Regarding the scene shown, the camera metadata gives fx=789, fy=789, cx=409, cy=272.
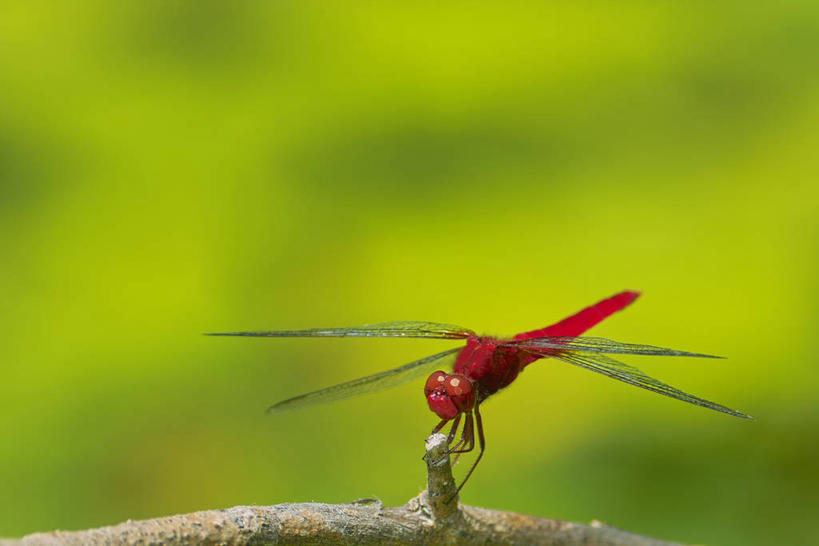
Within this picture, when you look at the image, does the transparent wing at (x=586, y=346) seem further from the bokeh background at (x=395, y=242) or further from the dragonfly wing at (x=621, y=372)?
the bokeh background at (x=395, y=242)

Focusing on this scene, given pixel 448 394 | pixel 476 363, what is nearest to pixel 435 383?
pixel 448 394

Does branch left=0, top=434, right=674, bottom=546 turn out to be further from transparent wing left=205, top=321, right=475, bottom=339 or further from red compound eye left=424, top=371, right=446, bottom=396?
transparent wing left=205, top=321, right=475, bottom=339

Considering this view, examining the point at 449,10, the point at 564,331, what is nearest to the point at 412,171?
the point at 449,10

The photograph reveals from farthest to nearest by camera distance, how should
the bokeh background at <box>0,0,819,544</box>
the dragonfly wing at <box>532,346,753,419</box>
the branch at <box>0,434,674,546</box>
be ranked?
the bokeh background at <box>0,0,819,544</box> → the dragonfly wing at <box>532,346,753,419</box> → the branch at <box>0,434,674,546</box>

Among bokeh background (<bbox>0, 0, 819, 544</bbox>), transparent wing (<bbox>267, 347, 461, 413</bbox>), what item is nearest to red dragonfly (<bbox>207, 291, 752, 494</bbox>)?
transparent wing (<bbox>267, 347, 461, 413</bbox>)

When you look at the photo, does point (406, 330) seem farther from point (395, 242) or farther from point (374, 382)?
point (395, 242)

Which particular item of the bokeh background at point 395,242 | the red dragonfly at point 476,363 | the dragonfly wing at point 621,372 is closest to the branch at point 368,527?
the red dragonfly at point 476,363
